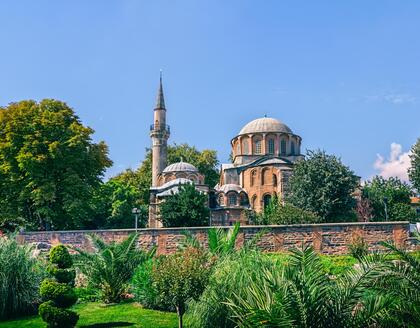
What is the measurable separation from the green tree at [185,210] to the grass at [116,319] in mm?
16204

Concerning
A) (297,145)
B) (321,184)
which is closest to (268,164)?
Answer: (297,145)

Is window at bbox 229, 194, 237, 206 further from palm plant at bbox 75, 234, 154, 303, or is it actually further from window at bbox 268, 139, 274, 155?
palm plant at bbox 75, 234, 154, 303

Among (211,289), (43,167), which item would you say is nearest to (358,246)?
(211,289)

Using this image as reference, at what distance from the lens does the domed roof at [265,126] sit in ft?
159

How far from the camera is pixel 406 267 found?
815cm

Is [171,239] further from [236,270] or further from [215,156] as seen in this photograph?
[215,156]

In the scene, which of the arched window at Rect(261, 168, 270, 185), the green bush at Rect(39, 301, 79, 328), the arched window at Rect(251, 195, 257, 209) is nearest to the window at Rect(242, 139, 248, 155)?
the arched window at Rect(261, 168, 270, 185)

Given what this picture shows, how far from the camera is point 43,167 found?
26219 mm

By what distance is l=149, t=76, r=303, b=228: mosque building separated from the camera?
42562mm

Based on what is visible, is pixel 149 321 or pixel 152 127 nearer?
pixel 149 321

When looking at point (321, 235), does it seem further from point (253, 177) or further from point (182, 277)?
point (253, 177)

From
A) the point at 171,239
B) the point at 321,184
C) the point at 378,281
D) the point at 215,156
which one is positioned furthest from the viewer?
the point at 215,156

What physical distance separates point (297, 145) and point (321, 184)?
57.5 feet

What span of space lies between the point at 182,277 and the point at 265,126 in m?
39.6
